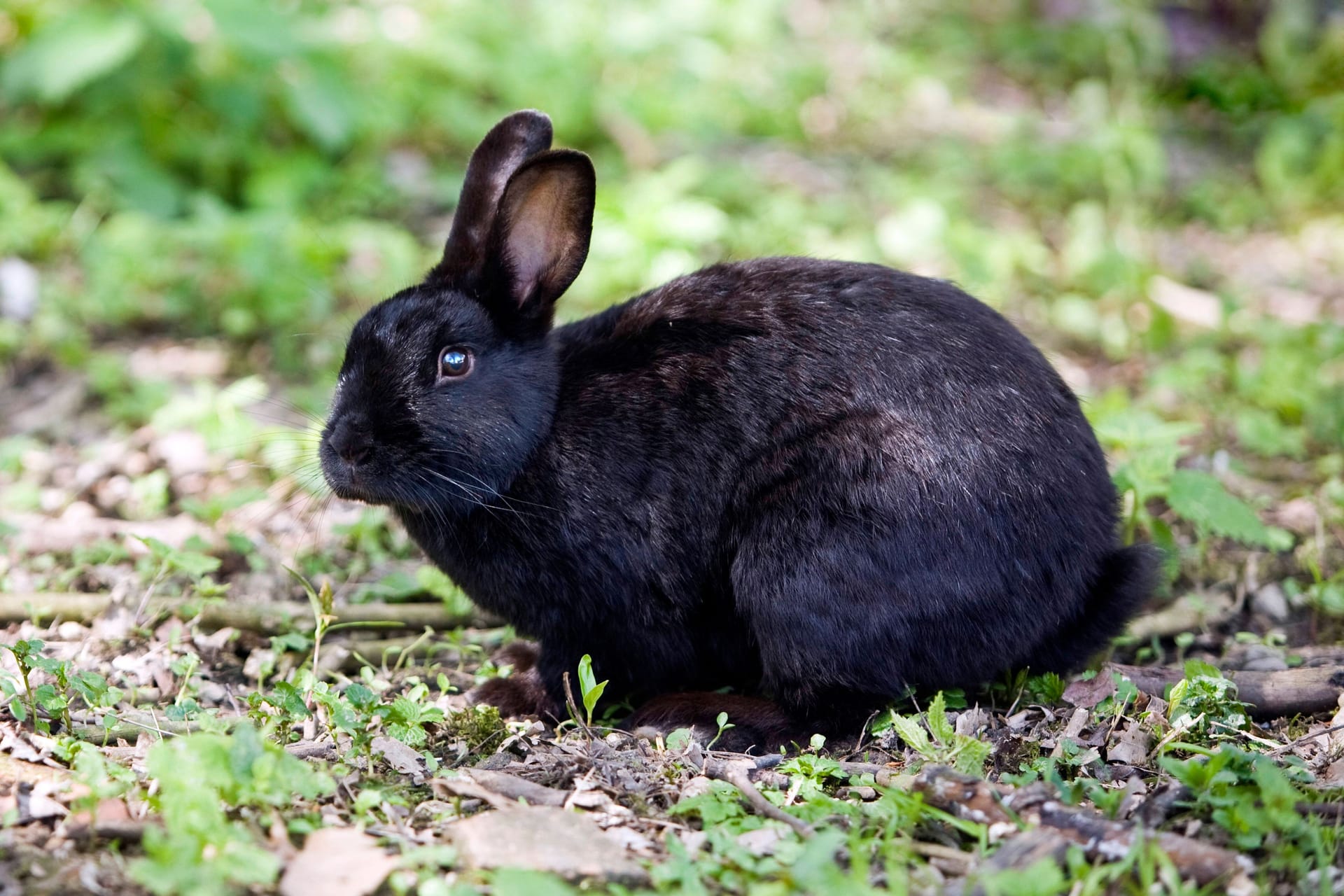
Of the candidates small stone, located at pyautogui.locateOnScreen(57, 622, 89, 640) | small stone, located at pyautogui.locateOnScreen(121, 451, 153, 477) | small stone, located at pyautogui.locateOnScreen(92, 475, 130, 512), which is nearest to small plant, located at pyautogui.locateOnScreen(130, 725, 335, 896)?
small stone, located at pyautogui.locateOnScreen(57, 622, 89, 640)

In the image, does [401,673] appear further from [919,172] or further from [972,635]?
[919,172]

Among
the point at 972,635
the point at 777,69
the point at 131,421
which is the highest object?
the point at 777,69

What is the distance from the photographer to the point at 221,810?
3.10m

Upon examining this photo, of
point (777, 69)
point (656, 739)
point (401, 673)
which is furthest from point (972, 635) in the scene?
point (777, 69)

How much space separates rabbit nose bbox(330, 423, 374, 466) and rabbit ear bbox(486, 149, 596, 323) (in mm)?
635

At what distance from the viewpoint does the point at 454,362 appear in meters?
4.23

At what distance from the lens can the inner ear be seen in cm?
418

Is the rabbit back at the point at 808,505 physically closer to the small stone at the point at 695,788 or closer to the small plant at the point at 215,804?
the small stone at the point at 695,788

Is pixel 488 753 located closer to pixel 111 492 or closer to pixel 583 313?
pixel 111 492

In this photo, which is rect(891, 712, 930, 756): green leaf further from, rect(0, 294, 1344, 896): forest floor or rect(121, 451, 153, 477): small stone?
rect(121, 451, 153, 477): small stone

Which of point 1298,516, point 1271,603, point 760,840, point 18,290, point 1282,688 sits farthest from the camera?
point 18,290

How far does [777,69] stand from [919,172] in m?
1.89

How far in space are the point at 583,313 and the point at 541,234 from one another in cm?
257

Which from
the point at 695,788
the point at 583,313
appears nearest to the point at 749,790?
the point at 695,788
